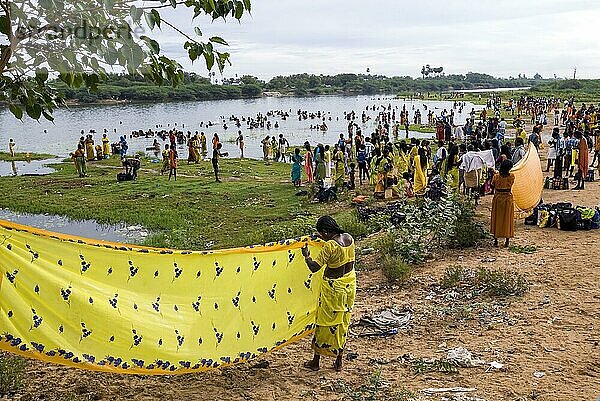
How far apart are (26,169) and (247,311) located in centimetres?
2767

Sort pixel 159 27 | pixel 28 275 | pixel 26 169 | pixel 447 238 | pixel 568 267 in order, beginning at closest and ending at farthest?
pixel 159 27, pixel 28 275, pixel 568 267, pixel 447 238, pixel 26 169

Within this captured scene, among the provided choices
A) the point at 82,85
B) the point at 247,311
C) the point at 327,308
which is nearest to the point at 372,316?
the point at 327,308

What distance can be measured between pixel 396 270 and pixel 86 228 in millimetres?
10336

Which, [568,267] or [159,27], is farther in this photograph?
[568,267]

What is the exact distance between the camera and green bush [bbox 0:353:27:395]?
16.7 ft

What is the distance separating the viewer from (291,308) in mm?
5754

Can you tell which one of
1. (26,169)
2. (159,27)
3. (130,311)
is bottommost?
(26,169)

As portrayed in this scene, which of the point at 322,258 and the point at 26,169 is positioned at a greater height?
the point at 322,258

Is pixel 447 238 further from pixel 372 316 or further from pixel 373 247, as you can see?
pixel 372 316

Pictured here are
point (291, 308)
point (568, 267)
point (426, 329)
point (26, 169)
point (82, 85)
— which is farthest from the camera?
point (26, 169)

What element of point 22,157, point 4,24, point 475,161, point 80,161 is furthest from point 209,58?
point 22,157

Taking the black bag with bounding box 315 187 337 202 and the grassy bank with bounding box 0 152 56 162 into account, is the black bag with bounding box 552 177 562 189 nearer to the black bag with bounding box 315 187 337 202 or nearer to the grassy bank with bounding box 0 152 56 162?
the black bag with bounding box 315 187 337 202

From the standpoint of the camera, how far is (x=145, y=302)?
485 cm

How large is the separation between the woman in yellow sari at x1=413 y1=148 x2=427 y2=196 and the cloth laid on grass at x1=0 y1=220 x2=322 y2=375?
11259mm
